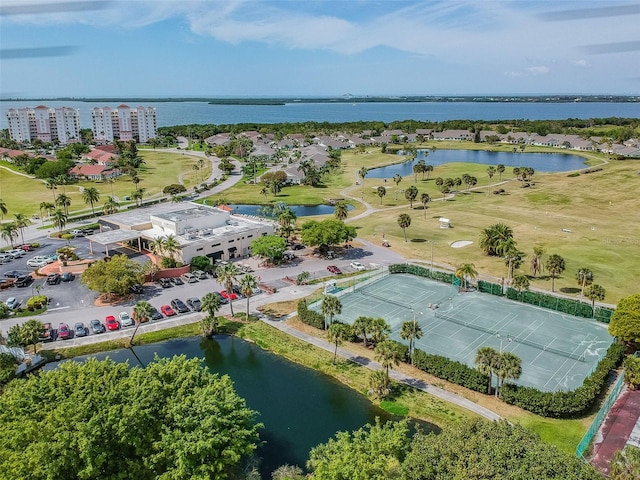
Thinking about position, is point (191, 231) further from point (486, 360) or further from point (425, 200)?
point (425, 200)

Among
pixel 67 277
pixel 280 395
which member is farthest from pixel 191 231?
pixel 280 395

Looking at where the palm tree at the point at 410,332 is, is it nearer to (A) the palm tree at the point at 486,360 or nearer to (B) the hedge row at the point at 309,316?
(A) the palm tree at the point at 486,360

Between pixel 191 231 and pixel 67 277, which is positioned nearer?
pixel 67 277

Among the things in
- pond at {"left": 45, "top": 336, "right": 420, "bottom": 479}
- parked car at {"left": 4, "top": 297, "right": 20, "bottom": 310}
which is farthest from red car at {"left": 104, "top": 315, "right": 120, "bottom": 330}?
parked car at {"left": 4, "top": 297, "right": 20, "bottom": 310}

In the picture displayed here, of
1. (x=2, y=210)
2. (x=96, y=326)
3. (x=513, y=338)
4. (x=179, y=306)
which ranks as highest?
(x=2, y=210)

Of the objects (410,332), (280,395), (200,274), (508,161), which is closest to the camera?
(280,395)

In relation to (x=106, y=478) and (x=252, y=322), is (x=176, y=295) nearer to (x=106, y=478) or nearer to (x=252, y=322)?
(x=252, y=322)

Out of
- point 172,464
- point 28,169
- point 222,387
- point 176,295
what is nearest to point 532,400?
point 222,387

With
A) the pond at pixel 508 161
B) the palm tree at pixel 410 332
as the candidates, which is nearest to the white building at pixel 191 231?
the palm tree at pixel 410 332
